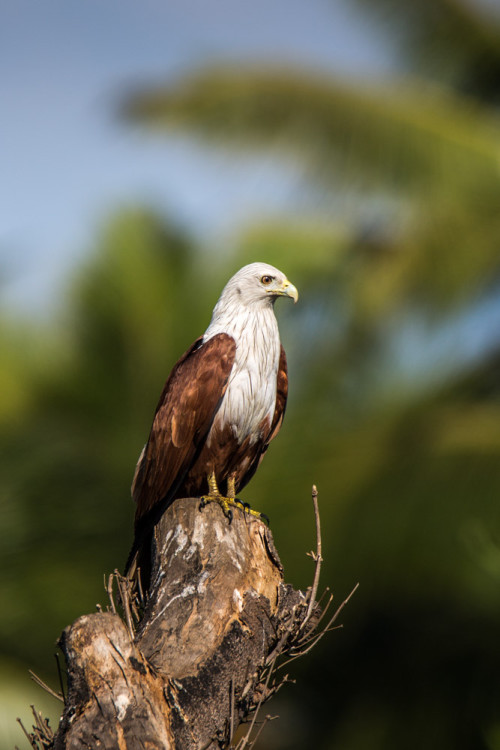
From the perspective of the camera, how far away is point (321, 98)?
8.84 metres

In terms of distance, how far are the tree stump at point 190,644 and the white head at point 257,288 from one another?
1510mm

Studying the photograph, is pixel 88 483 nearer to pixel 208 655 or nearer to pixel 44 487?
pixel 44 487

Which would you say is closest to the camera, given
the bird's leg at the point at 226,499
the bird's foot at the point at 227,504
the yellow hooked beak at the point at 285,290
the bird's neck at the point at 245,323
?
the bird's foot at the point at 227,504

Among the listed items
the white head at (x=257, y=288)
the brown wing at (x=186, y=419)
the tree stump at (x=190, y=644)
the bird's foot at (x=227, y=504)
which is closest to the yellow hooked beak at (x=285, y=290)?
the white head at (x=257, y=288)

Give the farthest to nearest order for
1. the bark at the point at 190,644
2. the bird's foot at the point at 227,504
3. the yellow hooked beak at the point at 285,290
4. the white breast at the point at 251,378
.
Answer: the yellow hooked beak at the point at 285,290 → the white breast at the point at 251,378 → the bird's foot at the point at 227,504 → the bark at the point at 190,644

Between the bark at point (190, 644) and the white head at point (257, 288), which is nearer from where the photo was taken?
the bark at point (190, 644)

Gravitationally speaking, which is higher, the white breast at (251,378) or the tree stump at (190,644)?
the white breast at (251,378)

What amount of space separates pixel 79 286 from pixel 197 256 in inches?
62.6

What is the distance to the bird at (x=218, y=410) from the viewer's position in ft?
15.1

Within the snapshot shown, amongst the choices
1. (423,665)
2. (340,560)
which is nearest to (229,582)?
(340,560)

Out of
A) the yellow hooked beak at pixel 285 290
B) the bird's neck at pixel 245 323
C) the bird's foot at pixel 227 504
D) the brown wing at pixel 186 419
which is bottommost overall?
the bird's foot at pixel 227 504

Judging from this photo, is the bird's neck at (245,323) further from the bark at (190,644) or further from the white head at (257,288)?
the bark at (190,644)

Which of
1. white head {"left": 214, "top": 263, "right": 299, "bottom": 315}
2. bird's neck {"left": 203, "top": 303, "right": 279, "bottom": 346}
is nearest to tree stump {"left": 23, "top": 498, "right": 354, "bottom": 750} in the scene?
bird's neck {"left": 203, "top": 303, "right": 279, "bottom": 346}

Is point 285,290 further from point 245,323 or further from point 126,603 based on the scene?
point 126,603
